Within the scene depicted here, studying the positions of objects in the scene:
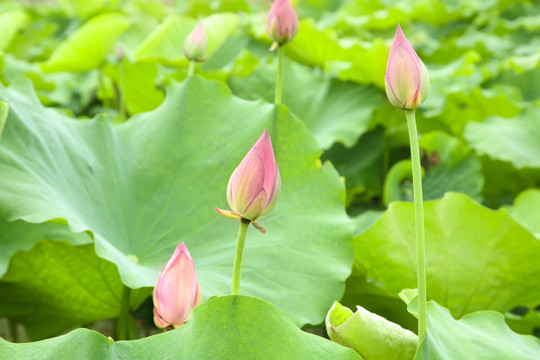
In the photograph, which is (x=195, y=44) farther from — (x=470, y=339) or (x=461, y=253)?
(x=470, y=339)

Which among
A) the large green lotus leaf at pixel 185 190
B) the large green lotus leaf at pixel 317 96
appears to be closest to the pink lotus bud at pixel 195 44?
the large green lotus leaf at pixel 185 190

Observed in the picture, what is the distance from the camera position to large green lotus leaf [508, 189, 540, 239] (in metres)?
1.33

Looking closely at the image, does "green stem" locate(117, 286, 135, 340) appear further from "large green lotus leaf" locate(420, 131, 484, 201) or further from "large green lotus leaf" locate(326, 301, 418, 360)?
"large green lotus leaf" locate(420, 131, 484, 201)

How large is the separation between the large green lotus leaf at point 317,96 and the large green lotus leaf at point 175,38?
0.46ft

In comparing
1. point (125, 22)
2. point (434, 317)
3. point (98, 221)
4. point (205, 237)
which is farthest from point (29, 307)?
point (125, 22)

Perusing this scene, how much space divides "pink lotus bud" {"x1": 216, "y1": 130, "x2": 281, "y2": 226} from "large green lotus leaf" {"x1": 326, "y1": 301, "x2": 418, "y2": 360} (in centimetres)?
19

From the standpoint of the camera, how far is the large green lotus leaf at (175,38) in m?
1.50

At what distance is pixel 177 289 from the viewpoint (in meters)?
0.65

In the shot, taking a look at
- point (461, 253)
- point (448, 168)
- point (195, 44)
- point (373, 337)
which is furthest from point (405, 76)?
point (448, 168)

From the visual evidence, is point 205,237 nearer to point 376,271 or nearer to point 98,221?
point 98,221

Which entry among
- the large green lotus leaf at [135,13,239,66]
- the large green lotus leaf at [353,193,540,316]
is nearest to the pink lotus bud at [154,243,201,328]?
the large green lotus leaf at [353,193,540,316]

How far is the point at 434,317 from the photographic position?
71cm

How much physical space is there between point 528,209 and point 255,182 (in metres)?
0.96

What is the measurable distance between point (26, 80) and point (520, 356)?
2.88 feet
